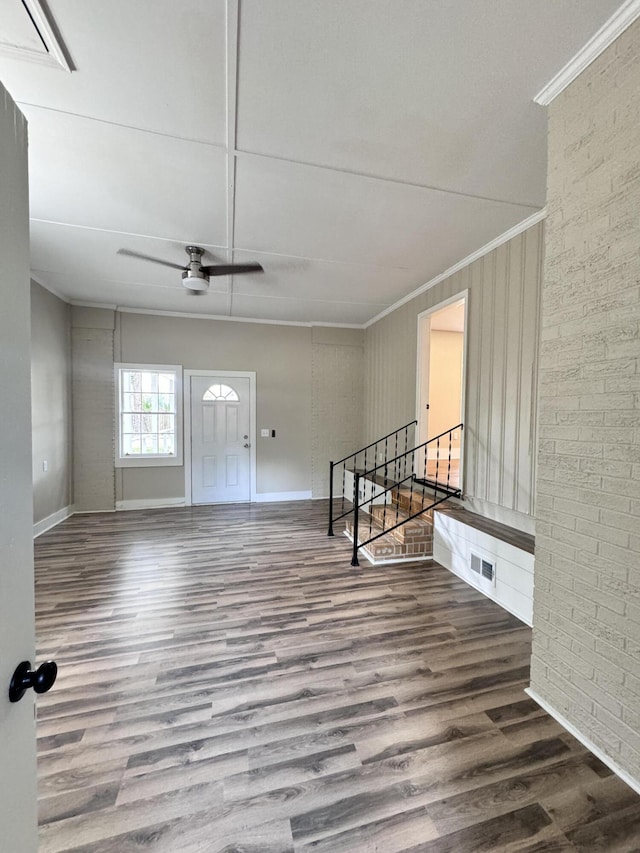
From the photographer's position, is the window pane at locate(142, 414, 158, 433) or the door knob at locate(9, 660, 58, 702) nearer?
the door knob at locate(9, 660, 58, 702)

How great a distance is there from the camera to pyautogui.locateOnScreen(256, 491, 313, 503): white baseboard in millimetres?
5914

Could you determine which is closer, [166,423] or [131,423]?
[131,423]

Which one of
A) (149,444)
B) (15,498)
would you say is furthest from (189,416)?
(15,498)

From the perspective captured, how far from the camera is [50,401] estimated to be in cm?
445

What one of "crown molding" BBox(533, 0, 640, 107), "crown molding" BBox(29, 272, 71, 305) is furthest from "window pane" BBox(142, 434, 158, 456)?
"crown molding" BBox(533, 0, 640, 107)

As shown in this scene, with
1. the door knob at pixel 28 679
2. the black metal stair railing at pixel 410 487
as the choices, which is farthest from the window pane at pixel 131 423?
the door knob at pixel 28 679

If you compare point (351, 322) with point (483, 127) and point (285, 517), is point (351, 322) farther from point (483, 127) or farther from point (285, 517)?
point (483, 127)

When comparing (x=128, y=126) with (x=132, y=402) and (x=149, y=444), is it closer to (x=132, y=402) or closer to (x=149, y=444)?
(x=132, y=402)

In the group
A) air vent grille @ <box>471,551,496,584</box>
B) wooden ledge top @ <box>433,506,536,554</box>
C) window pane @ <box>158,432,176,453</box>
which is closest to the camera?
A: wooden ledge top @ <box>433,506,536,554</box>

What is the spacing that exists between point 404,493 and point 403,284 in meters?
2.59

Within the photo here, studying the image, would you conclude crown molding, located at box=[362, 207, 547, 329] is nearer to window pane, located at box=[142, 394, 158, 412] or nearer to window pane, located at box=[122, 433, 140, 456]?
window pane, located at box=[142, 394, 158, 412]

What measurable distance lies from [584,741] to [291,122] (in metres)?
3.39

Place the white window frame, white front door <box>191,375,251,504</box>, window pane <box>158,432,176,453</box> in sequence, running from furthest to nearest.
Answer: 1. white front door <box>191,375,251,504</box>
2. window pane <box>158,432,176,453</box>
3. the white window frame

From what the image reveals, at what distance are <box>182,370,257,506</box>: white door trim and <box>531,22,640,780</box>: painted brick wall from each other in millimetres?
4623
